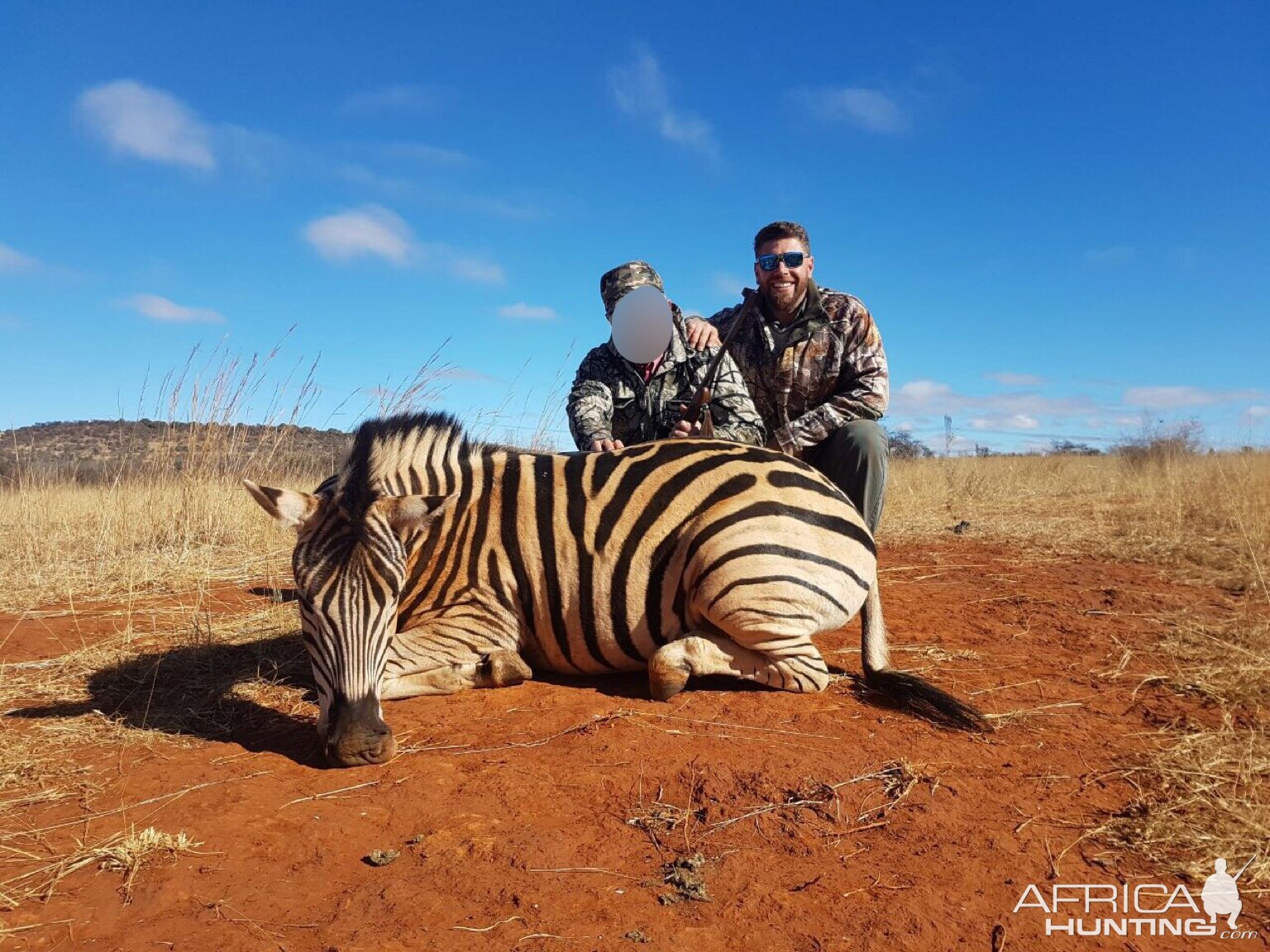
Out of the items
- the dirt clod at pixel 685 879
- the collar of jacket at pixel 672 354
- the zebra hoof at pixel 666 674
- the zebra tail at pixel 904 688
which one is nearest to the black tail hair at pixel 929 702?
the zebra tail at pixel 904 688

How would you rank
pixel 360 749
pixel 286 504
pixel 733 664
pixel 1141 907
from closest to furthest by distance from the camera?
pixel 1141 907
pixel 360 749
pixel 286 504
pixel 733 664

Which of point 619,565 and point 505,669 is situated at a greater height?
point 619,565

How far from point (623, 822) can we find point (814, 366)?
3.76 m

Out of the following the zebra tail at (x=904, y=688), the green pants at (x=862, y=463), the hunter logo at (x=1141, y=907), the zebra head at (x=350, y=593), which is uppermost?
the green pants at (x=862, y=463)

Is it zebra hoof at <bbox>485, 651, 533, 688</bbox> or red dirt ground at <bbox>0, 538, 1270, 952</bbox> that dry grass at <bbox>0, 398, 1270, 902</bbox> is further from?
zebra hoof at <bbox>485, 651, 533, 688</bbox>

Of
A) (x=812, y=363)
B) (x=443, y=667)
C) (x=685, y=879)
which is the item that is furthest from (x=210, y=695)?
(x=812, y=363)

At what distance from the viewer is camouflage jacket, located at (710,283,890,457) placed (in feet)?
16.8

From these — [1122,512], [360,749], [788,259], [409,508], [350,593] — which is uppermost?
[788,259]

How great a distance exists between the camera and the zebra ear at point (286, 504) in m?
2.76

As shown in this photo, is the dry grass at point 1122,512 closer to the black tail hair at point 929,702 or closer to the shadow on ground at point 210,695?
the black tail hair at point 929,702

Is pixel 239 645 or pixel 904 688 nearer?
pixel 904 688

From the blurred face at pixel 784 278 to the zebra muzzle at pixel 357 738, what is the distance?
3.79 meters

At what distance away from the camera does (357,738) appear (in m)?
2.52

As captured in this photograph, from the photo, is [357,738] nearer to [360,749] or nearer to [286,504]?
[360,749]
